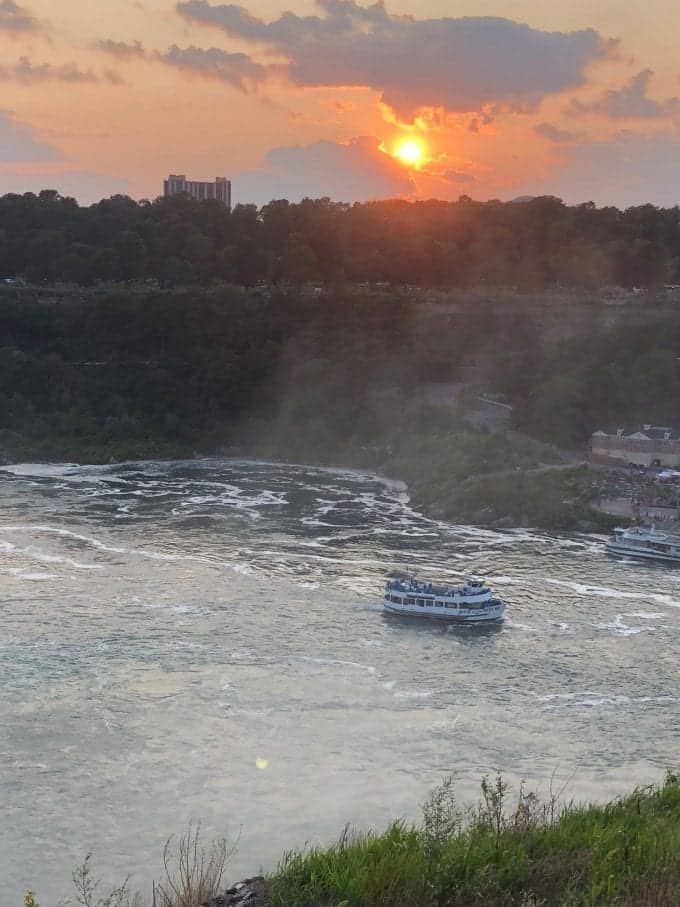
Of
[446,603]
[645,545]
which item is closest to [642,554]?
[645,545]

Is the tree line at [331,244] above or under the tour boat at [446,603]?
above

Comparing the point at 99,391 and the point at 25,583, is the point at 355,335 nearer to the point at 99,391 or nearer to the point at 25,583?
the point at 99,391

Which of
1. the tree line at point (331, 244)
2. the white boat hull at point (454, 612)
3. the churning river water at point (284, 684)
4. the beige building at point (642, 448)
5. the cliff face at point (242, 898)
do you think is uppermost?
the tree line at point (331, 244)

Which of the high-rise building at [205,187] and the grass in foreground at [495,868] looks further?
the high-rise building at [205,187]

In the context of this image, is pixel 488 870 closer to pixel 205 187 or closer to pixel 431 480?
pixel 431 480

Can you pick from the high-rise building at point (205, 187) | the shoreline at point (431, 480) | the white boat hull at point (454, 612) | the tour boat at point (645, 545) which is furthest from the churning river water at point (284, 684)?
the high-rise building at point (205, 187)

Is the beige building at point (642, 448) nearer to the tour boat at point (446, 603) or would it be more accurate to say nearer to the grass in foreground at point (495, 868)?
the tour boat at point (446, 603)

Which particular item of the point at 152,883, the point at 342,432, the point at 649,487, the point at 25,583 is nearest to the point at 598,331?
the point at 342,432
